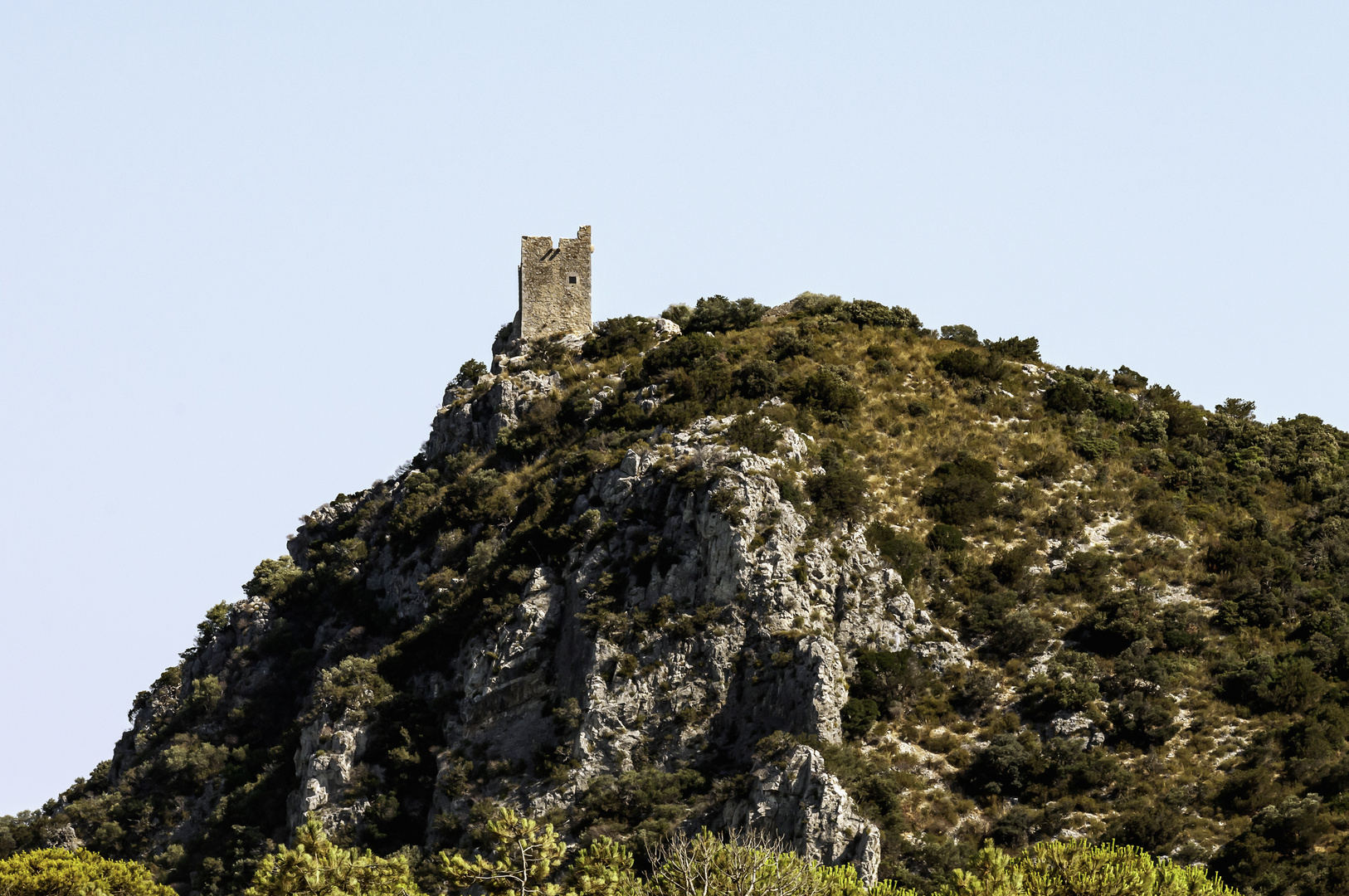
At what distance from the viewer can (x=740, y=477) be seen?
6456cm

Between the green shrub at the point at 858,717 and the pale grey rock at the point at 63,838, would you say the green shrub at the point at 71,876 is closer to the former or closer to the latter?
the pale grey rock at the point at 63,838

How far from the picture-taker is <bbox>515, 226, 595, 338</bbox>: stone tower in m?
83.6

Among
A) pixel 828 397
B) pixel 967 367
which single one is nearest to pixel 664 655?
pixel 828 397

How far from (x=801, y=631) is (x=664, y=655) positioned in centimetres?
482

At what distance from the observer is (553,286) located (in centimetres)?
8412

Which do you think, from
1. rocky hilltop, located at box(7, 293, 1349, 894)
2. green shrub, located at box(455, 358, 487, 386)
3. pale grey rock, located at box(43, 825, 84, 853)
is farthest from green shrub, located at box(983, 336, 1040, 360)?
pale grey rock, located at box(43, 825, 84, 853)

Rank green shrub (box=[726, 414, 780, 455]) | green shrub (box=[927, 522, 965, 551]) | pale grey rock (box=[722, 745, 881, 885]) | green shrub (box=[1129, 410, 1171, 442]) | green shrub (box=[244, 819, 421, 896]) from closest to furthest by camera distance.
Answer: green shrub (box=[244, 819, 421, 896])
pale grey rock (box=[722, 745, 881, 885])
green shrub (box=[927, 522, 965, 551])
green shrub (box=[726, 414, 780, 455])
green shrub (box=[1129, 410, 1171, 442])

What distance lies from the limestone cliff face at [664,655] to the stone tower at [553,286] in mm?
15643

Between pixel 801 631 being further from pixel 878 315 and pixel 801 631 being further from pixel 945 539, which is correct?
pixel 878 315

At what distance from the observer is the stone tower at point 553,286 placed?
8356 centimetres

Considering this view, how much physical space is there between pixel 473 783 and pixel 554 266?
29.6m

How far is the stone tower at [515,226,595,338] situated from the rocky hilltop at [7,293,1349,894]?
3.01 metres

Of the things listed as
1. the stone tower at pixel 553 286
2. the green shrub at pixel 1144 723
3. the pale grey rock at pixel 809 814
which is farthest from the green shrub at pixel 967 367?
the pale grey rock at pixel 809 814

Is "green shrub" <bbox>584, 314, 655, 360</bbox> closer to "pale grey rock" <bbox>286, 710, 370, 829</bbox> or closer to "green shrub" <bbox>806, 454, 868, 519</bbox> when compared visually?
"green shrub" <bbox>806, 454, 868, 519</bbox>
